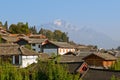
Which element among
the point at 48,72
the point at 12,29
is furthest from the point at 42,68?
the point at 12,29

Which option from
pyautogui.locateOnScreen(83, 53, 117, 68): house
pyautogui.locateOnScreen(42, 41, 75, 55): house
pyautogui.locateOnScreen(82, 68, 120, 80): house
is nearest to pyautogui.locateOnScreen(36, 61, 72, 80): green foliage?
pyautogui.locateOnScreen(82, 68, 120, 80): house

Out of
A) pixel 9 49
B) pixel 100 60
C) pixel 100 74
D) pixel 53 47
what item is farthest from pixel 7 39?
pixel 100 74

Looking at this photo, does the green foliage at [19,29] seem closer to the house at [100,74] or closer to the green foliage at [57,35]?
the green foliage at [57,35]

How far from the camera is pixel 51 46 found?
78.8m

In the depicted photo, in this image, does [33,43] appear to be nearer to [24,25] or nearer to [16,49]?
[24,25]

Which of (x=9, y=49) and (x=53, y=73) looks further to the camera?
(x=9, y=49)

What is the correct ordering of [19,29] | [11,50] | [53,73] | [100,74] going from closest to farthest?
1. [53,73]
2. [100,74]
3. [11,50]
4. [19,29]

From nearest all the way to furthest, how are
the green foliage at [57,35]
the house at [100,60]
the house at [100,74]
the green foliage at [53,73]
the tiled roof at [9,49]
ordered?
the green foliage at [53,73] → the house at [100,74] → the tiled roof at [9,49] → the house at [100,60] → the green foliage at [57,35]

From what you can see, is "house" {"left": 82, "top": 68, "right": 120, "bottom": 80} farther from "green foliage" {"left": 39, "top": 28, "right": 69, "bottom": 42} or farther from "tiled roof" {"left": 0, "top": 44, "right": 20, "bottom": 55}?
"green foliage" {"left": 39, "top": 28, "right": 69, "bottom": 42}

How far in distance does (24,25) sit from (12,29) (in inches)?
295

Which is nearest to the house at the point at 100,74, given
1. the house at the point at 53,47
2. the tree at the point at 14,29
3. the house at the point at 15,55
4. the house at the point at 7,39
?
the house at the point at 15,55

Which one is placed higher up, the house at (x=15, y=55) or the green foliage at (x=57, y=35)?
the green foliage at (x=57, y=35)

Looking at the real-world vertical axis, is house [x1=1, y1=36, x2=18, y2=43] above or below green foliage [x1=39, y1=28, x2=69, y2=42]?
below

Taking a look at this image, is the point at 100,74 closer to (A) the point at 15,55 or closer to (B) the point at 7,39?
(A) the point at 15,55
